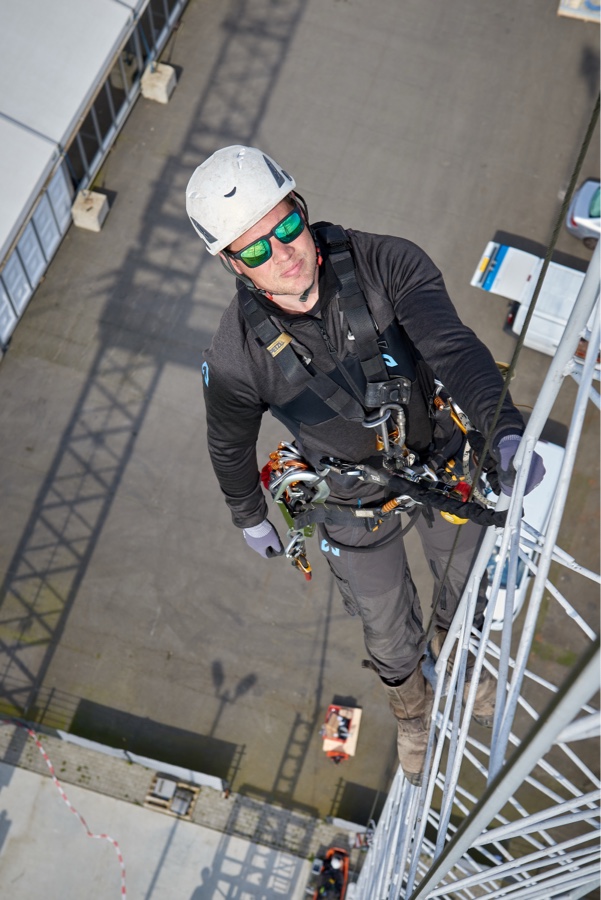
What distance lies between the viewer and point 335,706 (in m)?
14.2

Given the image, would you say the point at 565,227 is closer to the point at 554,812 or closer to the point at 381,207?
the point at 381,207

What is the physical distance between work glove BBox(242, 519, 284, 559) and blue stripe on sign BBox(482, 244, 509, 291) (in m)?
9.90

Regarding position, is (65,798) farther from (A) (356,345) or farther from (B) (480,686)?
(A) (356,345)

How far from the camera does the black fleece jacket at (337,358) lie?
5.32 metres

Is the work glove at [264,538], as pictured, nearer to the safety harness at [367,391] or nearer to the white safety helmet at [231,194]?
the safety harness at [367,391]

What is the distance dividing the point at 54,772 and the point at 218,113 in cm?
1229

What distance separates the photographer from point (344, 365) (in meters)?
6.19

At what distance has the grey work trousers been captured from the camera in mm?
7332

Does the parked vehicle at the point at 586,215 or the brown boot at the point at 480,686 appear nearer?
the brown boot at the point at 480,686

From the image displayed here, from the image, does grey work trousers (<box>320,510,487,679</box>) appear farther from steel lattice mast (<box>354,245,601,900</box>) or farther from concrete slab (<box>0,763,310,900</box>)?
concrete slab (<box>0,763,310,900</box>)

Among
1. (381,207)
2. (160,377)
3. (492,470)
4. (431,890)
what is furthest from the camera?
(381,207)

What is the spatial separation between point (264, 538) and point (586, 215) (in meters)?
12.0

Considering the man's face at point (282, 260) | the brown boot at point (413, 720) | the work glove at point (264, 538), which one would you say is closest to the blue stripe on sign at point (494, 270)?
the work glove at point (264, 538)

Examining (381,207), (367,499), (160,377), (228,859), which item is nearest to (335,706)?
(228,859)
